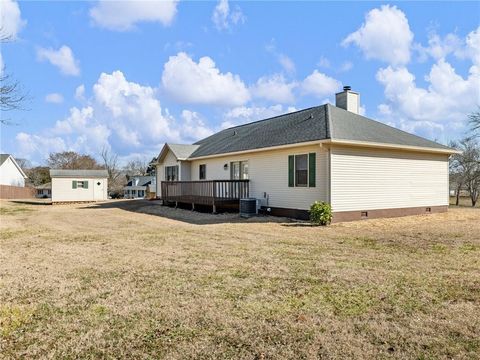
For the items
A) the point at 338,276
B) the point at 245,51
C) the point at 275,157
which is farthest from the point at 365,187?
the point at 338,276

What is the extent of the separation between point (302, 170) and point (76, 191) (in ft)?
75.3

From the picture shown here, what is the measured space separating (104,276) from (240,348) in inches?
118

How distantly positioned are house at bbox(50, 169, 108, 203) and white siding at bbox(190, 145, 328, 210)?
58.1 feet

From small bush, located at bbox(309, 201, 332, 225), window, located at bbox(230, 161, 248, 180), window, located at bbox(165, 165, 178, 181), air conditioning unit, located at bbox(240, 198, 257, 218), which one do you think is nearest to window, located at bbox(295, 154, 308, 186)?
small bush, located at bbox(309, 201, 332, 225)

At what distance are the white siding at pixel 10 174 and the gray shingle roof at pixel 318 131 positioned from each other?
33586mm

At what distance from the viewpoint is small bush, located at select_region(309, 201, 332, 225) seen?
11.3 meters

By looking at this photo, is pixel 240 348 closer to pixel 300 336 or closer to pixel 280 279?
pixel 300 336

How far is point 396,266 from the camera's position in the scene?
5.91 meters

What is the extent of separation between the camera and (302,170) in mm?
12977

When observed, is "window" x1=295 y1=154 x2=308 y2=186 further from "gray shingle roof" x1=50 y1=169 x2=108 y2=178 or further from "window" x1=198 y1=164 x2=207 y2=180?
"gray shingle roof" x1=50 y1=169 x2=108 y2=178

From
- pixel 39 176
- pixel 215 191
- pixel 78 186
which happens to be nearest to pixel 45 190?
pixel 39 176

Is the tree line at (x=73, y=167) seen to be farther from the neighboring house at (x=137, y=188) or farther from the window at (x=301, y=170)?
the window at (x=301, y=170)

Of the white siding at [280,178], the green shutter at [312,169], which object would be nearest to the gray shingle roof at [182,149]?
the white siding at [280,178]

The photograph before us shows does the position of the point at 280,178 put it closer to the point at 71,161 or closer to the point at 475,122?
the point at 475,122
